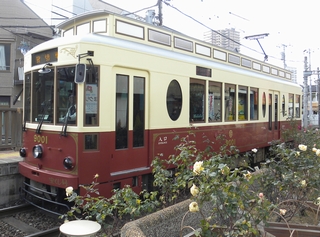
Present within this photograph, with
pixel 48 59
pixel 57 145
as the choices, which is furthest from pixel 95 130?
pixel 48 59

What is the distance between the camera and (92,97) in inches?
196

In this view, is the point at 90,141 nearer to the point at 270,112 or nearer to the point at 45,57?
the point at 45,57

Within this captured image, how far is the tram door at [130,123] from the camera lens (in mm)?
5270

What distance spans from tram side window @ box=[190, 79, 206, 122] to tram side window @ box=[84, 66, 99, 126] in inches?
94.7

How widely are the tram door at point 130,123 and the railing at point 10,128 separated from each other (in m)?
4.18

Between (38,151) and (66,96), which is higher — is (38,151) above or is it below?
below

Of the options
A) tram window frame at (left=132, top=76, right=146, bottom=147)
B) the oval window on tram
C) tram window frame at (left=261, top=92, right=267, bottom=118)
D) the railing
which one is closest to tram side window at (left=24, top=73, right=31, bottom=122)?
tram window frame at (left=132, top=76, right=146, bottom=147)

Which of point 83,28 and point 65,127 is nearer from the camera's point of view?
point 65,127

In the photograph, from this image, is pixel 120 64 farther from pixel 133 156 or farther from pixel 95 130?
pixel 133 156

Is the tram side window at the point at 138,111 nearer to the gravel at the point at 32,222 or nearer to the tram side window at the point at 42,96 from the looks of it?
the tram side window at the point at 42,96

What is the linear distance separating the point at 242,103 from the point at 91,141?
16.5 ft

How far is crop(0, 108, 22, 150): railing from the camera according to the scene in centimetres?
810

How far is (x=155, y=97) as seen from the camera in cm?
584

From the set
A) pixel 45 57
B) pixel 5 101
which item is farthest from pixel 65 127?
pixel 5 101
